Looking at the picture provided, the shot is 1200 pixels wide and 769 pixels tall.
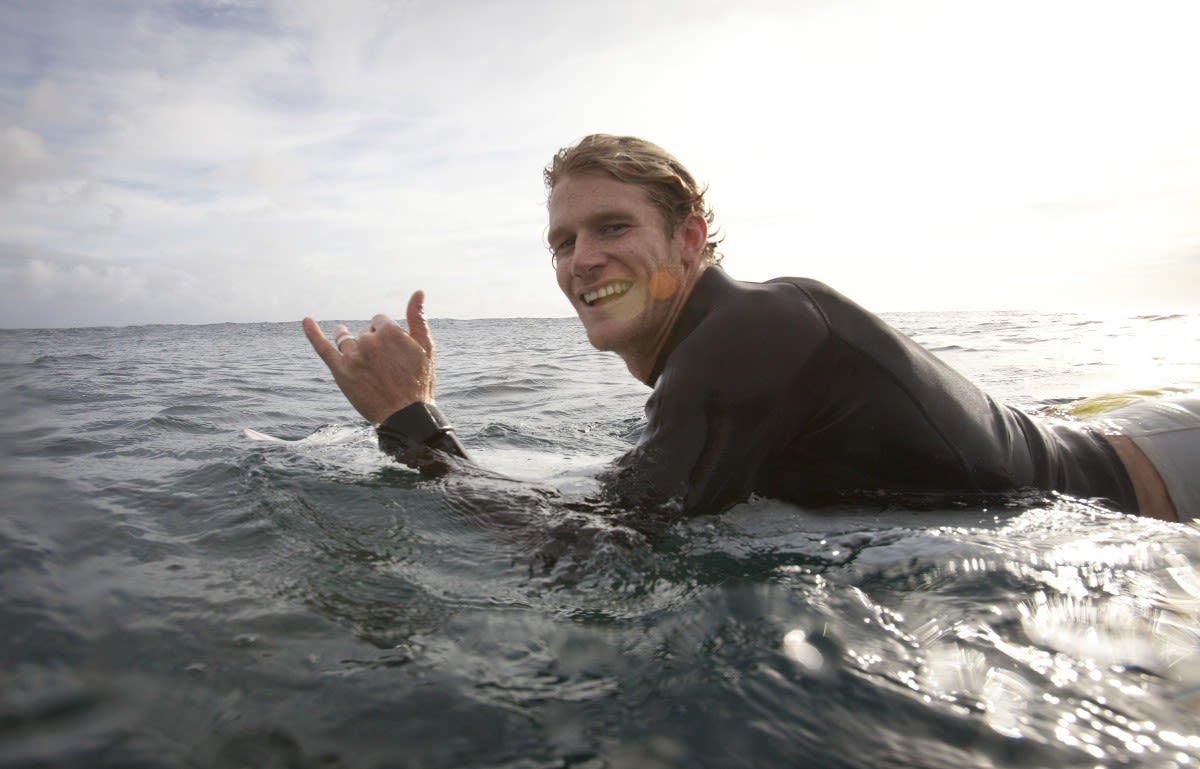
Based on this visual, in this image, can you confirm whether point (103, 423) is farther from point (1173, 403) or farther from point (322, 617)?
point (1173, 403)

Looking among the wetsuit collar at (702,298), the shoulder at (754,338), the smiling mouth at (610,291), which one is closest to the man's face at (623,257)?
the smiling mouth at (610,291)

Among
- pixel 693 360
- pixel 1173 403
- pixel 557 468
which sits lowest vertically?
pixel 557 468

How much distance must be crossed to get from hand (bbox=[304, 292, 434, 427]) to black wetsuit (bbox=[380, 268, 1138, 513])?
42.3 inches

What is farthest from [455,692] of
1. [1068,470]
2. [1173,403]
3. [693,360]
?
[1173,403]

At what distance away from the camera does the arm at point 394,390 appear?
9.27ft

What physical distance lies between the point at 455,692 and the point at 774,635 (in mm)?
802

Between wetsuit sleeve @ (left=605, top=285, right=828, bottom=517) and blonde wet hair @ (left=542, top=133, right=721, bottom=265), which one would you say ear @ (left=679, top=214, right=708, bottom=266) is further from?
wetsuit sleeve @ (left=605, top=285, right=828, bottom=517)

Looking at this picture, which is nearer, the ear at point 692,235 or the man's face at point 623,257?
the man's face at point 623,257

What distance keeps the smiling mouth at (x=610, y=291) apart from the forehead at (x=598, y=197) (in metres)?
0.32

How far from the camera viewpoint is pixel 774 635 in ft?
5.49

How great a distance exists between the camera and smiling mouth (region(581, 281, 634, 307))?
9.48 feet

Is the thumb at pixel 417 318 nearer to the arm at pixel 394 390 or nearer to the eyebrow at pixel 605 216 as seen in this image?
the arm at pixel 394 390

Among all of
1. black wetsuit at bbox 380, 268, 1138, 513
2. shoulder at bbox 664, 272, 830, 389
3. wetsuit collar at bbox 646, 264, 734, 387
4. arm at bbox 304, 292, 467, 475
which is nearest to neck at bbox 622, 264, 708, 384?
wetsuit collar at bbox 646, 264, 734, 387

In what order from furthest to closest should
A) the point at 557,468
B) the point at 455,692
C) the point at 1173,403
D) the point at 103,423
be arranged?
the point at 103,423
the point at 557,468
the point at 1173,403
the point at 455,692
